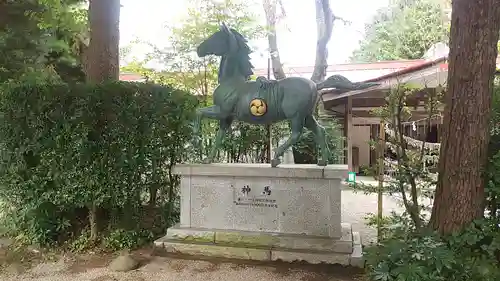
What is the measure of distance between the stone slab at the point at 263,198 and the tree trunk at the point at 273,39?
233 inches

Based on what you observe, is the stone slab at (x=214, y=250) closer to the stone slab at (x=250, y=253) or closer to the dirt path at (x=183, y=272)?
the stone slab at (x=250, y=253)

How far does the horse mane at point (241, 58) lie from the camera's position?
199 inches

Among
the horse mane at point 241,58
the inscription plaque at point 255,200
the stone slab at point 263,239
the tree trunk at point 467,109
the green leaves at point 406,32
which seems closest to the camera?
the tree trunk at point 467,109

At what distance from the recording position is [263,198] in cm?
483

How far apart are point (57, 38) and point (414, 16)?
56.2 feet

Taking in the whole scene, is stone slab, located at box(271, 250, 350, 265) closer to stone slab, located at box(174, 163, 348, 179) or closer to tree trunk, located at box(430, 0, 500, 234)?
stone slab, located at box(174, 163, 348, 179)

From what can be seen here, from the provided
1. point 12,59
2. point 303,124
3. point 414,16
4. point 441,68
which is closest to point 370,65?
point 441,68

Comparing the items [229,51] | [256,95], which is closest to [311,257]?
[256,95]

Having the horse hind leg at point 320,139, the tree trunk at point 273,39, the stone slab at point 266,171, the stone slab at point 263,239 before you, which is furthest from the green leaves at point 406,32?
the stone slab at point 263,239

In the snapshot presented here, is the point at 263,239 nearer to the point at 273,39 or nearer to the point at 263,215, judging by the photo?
the point at 263,215

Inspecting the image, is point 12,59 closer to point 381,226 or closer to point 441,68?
point 381,226

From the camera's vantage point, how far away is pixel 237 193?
4926 mm

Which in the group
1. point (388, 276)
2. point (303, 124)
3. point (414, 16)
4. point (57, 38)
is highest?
point (414, 16)

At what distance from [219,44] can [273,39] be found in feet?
20.5
